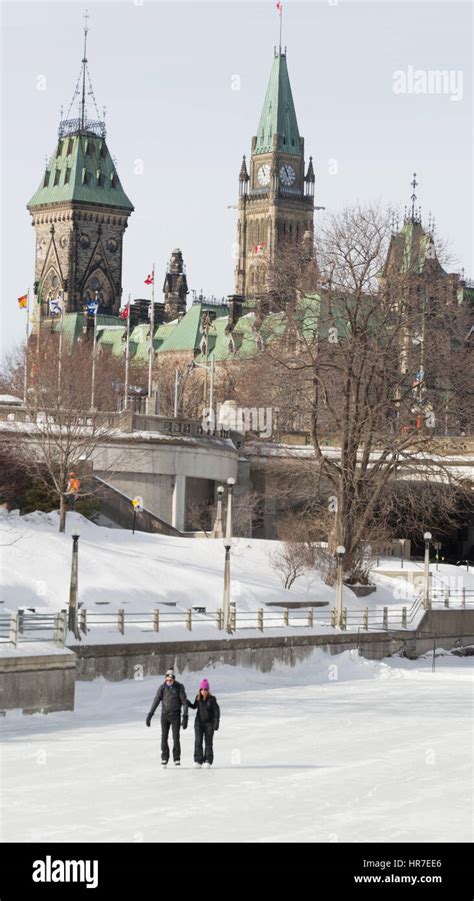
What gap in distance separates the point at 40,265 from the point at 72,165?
11.7 m

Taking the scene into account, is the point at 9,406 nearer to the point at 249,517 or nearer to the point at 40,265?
the point at 249,517

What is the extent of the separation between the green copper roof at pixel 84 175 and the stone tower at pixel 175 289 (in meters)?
9.82

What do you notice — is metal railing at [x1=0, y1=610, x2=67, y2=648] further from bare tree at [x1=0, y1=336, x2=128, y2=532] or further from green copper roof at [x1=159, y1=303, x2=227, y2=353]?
green copper roof at [x1=159, y1=303, x2=227, y2=353]

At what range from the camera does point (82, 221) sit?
577 feet

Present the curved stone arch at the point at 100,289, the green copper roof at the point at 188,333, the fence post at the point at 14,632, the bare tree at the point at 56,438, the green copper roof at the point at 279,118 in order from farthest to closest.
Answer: the green copper roof at the point at 279,118 → the curved stone arch at the point at 100,289 → the green copper roof at the point at 188,333 → the bare tree at the point at 56,438 → the fence post at the point at 14,632

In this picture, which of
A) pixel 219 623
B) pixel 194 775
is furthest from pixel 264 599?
pixel 194 775

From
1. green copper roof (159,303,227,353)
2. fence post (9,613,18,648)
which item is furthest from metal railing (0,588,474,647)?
green copper roof (159,303,227,353)

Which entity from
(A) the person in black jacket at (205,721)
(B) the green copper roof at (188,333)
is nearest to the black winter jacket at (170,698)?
(A) the person in black jacket at (205,721)

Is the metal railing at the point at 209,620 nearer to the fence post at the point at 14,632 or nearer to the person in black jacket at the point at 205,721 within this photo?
the fence post at the point at 14,632

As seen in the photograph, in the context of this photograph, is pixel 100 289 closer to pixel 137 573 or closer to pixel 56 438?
pixel 56 438

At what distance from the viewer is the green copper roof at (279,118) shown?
615 feet

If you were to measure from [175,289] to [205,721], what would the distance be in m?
161

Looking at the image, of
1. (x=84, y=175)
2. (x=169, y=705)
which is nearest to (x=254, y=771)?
(x=169, y=705)

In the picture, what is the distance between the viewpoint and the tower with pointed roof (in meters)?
174
